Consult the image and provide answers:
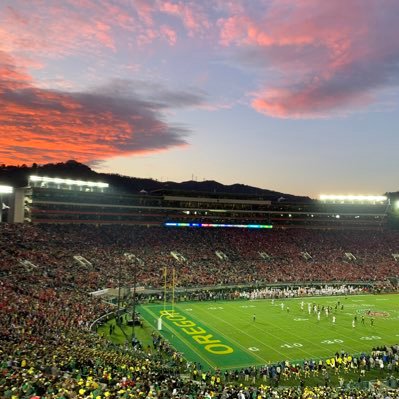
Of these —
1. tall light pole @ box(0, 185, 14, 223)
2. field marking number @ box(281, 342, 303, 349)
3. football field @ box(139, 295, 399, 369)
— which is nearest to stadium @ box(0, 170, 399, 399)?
field marking number @ box(281, 342, 303, 349)

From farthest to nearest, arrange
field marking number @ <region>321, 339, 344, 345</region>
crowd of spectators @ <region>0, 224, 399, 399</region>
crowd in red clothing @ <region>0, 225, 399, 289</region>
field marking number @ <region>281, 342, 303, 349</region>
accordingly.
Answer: crowd in red clothing @ <region>0, 225, 399, 289</region> < field marking number @ <region>321, 339, 344, 345</region> < field marking number @ <region>281, 342, 303, 349</region> < crowd of spectators @ <region>0, 224, 399, 399</region>

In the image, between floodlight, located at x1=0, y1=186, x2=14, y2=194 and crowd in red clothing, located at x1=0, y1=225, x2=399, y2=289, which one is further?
floodlight, located at x1=0, y1=186, x2=14, y2=194

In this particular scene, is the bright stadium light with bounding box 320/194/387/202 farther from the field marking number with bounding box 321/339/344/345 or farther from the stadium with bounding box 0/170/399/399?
the field marking number with bounding box 321/339/344/345

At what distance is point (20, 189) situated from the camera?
6391 centimetres

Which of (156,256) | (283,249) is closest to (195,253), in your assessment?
(156,256)

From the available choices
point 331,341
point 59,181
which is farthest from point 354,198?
point 331,341

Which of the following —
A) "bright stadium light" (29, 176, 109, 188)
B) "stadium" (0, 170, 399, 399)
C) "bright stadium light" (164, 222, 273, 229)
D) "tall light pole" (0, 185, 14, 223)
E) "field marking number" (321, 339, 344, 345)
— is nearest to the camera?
"stadium" (0, 170, 399, 399)

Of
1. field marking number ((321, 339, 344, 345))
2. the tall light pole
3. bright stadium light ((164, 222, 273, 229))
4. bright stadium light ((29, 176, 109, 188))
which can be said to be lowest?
field marking number ((321, 339, 344, 345))

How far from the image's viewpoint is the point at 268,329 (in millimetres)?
37375

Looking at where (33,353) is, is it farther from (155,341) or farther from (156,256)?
(156,256)

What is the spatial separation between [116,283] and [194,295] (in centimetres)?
948

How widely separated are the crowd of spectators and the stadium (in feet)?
0.52

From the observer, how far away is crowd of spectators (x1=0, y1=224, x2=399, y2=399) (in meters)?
16.3

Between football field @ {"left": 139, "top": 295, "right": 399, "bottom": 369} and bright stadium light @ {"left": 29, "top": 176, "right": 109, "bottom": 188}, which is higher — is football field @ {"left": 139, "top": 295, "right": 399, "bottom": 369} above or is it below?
below
